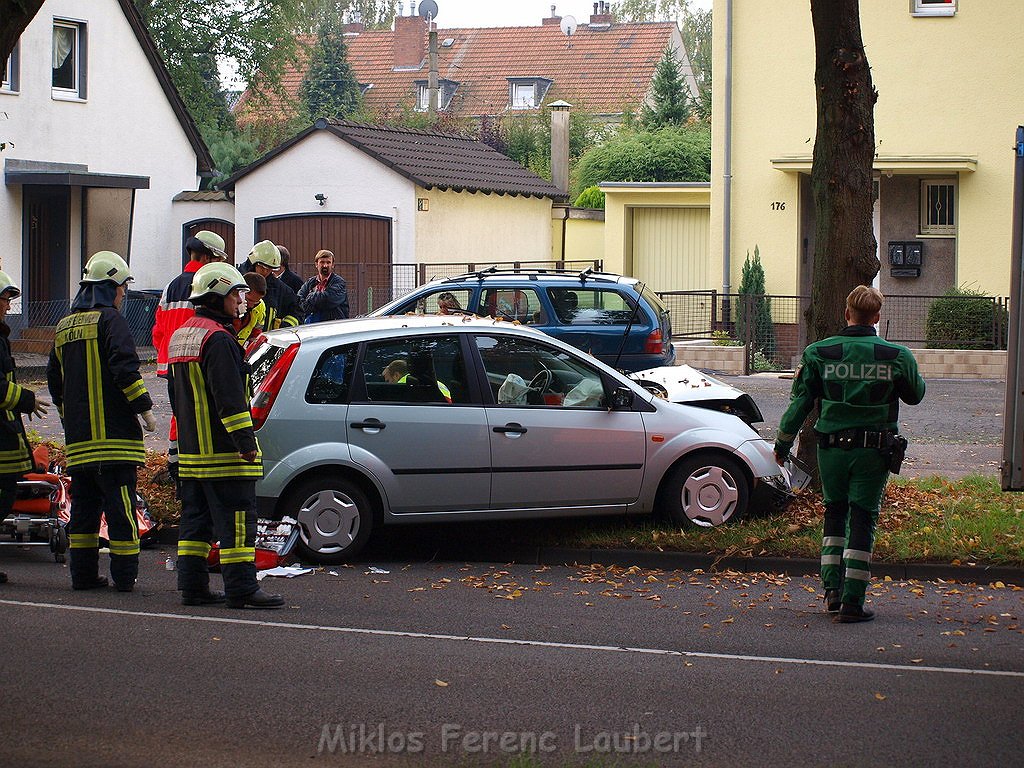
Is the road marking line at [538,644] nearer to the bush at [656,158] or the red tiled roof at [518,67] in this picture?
the bush at [656,158]

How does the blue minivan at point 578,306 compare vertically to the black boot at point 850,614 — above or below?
above

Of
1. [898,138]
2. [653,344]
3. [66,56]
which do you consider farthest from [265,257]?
[66,56]

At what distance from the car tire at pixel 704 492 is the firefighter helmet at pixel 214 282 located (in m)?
3.48

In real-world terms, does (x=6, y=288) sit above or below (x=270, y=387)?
above

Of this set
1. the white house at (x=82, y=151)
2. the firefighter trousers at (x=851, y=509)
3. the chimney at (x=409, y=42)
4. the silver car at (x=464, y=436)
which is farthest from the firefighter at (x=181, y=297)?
the chimney at (x=409, y=42)

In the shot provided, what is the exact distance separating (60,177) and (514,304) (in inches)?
495

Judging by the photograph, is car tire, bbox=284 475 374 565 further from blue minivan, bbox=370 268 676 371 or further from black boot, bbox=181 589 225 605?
blue minivan, bbox=370 268 676 371

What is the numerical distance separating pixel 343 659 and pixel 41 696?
54.3 inches

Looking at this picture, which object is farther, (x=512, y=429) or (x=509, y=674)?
(x=512, y=429)

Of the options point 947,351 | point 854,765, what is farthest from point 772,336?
point 854,765

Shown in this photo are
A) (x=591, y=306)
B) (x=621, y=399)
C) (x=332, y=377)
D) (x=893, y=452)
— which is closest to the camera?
(x=893, y=452)

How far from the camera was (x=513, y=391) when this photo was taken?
933 cm

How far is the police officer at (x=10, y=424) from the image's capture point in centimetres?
823

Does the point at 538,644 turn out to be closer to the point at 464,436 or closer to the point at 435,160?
the point at 464,436
